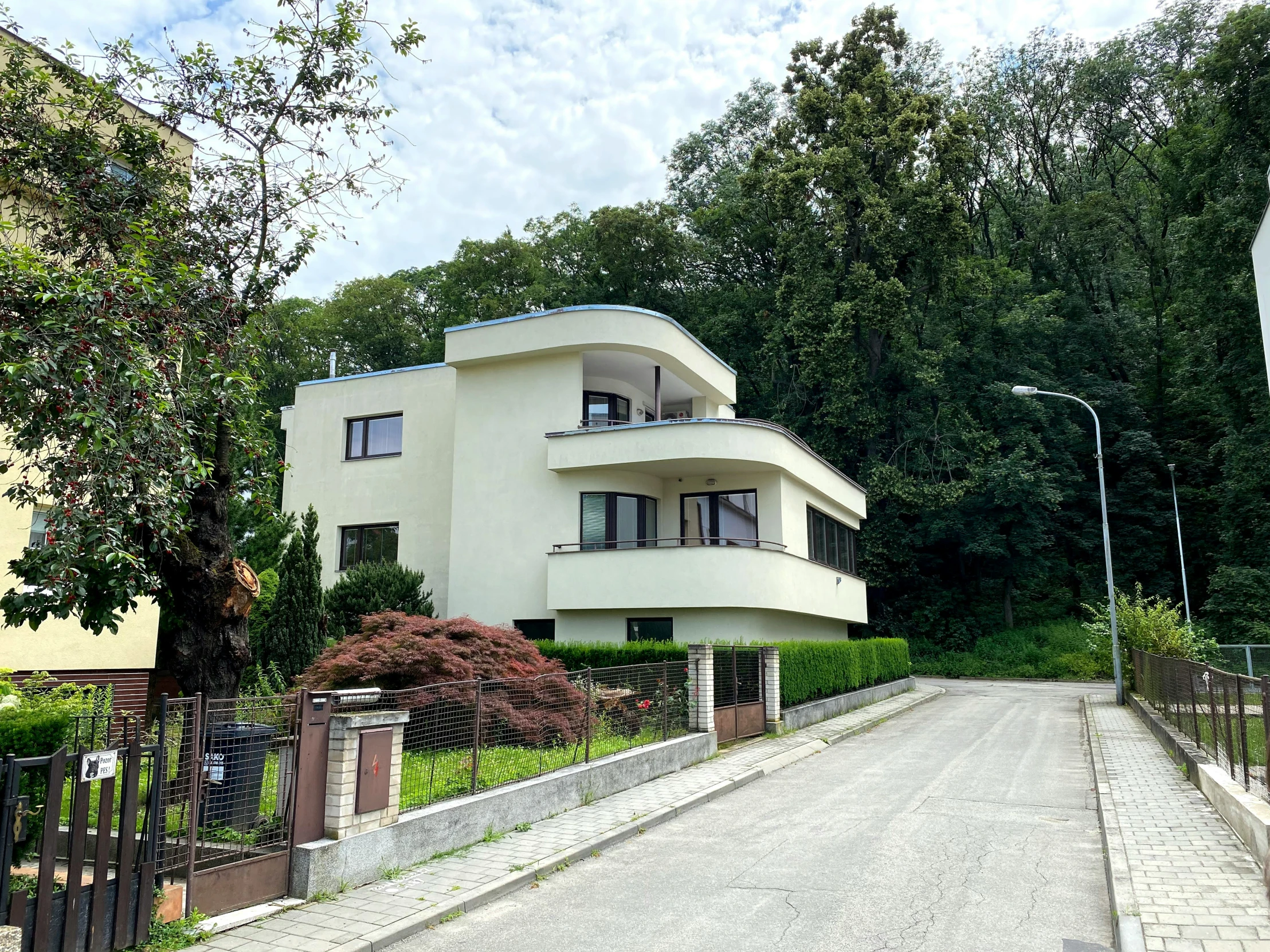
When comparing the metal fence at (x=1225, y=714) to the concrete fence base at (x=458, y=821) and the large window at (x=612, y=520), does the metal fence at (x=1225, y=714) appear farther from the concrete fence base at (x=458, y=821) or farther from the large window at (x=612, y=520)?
the large window at (x=612, y=520)

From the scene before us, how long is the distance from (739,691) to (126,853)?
41.9 ft

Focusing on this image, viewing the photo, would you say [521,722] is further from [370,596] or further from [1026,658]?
[1026,658]

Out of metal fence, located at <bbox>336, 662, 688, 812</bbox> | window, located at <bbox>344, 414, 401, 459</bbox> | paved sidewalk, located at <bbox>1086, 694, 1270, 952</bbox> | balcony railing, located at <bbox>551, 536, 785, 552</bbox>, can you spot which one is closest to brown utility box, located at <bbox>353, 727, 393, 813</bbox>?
metal fence, located at <bbox>336, 662, 688, 812</bbox>

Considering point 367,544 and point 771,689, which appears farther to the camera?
point 367,544

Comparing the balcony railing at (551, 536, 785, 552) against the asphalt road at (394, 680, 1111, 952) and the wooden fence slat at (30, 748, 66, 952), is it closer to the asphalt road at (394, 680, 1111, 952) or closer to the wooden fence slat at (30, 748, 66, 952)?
the asphalt road at (394, 680, 1111, 952)

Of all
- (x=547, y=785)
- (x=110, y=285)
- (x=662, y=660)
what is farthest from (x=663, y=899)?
(x=662, y=660)

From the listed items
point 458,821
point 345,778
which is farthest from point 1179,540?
point 345,778

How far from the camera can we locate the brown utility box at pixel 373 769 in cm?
745

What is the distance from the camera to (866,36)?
39.8m

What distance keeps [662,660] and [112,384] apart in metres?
12.8

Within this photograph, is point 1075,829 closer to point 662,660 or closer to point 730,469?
point 662,660

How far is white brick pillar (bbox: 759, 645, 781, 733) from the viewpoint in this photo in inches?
704

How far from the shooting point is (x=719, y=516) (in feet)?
81.1

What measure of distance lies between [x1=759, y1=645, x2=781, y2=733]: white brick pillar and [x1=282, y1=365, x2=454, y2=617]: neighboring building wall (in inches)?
415
